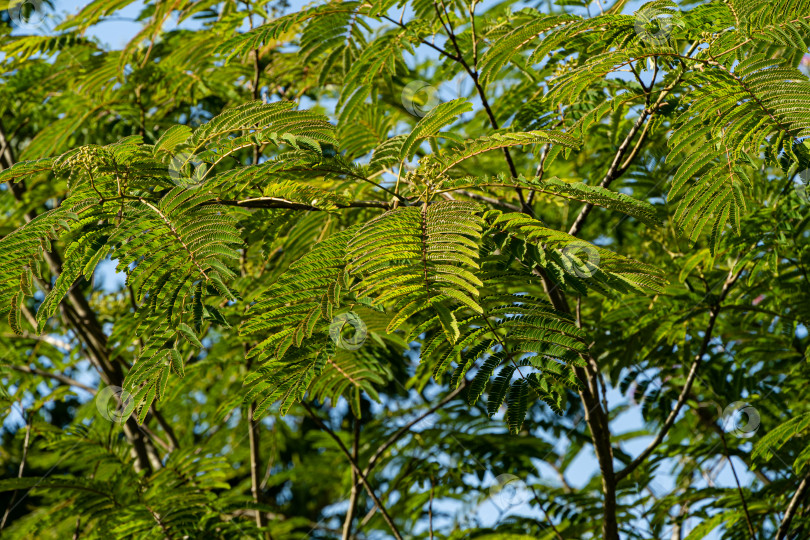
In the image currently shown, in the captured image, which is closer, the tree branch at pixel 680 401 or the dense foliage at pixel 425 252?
the dense foliage at pixel 425 252

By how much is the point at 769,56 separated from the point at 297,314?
1.29m

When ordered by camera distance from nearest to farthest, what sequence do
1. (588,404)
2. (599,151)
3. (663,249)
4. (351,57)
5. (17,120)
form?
(588,404)
(351,57)
(663,249)
(599,151)
(17,120)

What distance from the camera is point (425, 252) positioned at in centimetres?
144

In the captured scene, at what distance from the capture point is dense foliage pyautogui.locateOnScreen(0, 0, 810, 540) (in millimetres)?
1542

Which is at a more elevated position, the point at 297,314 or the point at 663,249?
the point at 663,249

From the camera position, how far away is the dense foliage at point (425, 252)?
154cm

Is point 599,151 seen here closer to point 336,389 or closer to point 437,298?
point 336,389

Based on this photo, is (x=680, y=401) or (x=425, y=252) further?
(x=680, y=401)

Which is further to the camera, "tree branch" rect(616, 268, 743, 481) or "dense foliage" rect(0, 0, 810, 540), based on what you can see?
"tree branch" rect(616, 268, 743, 481)

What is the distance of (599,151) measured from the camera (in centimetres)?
351

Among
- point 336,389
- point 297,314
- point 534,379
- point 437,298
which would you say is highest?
point 336,389

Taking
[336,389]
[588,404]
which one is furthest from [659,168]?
[336,389]

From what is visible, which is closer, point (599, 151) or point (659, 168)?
point (659, 168)

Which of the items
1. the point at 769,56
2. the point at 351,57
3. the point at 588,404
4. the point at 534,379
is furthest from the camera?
the point at 351,57
